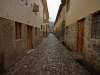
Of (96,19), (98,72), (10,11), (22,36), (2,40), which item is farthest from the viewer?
(22,36)

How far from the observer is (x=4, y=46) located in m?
2.90

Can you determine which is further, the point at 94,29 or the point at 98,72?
the point at 94,29

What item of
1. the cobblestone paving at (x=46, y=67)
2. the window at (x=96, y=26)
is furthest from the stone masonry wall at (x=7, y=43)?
the window at (x=96, y=26)

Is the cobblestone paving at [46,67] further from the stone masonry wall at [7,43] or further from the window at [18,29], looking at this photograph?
the window at [18,29]

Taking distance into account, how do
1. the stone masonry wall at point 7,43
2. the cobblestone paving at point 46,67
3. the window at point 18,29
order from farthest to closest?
the window at point 18,29 → the cobblestone paving at point 46,67 → the stone masonry wall at point 7,43

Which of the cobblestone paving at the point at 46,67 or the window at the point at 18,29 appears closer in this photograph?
the cobblestone paving at the point at 46,67

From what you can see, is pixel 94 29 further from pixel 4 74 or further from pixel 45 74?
pixel 4 74

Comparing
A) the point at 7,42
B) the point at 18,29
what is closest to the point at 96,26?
the point at 7,42

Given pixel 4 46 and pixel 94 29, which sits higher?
pixel 94 29

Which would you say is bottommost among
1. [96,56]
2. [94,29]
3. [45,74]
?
[45,74]

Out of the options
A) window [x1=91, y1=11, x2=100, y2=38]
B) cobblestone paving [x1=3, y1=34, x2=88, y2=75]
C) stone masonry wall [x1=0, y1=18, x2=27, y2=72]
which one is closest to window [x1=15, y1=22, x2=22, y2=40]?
stone masonry wall [x1=0, y1=18, x2=27, y2=72]

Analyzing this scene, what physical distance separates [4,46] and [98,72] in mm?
3559

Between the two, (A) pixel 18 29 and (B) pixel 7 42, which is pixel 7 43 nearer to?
(B) pixel 7 42

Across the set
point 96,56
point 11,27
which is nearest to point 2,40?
point 11,27
